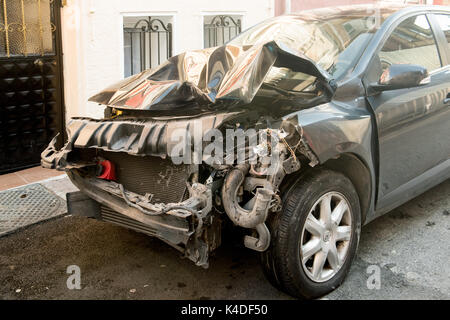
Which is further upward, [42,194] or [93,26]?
[93,26]

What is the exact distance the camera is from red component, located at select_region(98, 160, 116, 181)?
3688 mm

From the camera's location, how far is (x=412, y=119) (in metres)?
4.01

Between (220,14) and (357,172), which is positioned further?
(220,14)

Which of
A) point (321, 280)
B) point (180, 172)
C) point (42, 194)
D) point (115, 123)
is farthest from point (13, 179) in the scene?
point (321, 280)

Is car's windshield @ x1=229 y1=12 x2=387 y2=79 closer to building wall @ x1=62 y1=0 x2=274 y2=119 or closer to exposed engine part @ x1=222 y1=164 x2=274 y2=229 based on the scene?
exposed engine part @ x1=222 y1=164 x2=274 y2=229

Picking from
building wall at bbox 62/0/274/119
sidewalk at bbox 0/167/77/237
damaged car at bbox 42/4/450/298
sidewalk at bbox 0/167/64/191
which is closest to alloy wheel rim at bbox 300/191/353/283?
damaged car at bbox 42/4/450/298

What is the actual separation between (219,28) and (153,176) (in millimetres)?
5153

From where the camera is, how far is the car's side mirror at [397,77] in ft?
12.2

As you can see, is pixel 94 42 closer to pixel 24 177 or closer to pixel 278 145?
pixel 24 177

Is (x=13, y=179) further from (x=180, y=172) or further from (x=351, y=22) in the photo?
(x=351, y=22)

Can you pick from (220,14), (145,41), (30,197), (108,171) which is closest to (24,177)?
(30,197)

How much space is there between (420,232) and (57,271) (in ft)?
9.37

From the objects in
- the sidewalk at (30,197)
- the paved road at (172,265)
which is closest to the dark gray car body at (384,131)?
the paved road at (172,265)

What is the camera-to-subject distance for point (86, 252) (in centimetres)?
421
